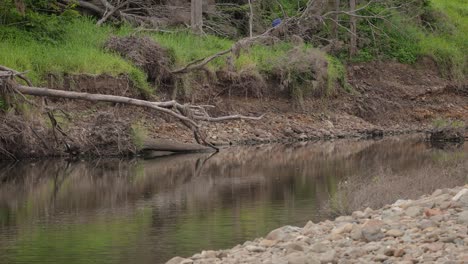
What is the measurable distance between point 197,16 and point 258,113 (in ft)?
14.3

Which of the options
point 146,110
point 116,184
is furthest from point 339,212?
point 146,110

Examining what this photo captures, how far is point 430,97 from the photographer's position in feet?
127

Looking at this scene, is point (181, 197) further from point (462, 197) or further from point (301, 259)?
point (301, 259)

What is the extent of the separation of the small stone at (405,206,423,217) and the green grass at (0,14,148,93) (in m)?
17.4

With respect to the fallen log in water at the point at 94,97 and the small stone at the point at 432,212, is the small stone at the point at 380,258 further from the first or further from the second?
the fallen log in water at the point at 94,97

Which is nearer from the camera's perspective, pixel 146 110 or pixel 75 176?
pixel 75 176

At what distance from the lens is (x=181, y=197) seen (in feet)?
61.6

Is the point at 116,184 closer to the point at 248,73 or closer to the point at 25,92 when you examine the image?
the point at 25,92

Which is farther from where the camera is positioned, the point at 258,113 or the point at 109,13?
the point at 109,13

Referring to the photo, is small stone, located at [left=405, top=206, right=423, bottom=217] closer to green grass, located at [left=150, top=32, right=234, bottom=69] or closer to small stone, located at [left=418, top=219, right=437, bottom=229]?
small stone, located at [left=418, top=219, right=437, bottom=229]

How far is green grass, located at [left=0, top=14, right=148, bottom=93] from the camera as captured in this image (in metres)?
28.4

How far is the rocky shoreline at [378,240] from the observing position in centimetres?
991

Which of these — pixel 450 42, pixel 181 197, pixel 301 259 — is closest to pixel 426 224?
pixel 301 259

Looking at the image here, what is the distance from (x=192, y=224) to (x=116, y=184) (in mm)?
5888
